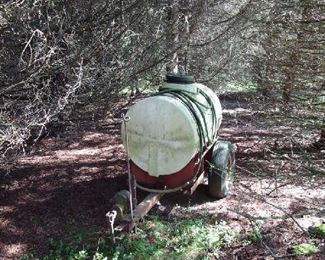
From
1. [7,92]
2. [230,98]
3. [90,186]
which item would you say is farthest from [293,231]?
[230,98]

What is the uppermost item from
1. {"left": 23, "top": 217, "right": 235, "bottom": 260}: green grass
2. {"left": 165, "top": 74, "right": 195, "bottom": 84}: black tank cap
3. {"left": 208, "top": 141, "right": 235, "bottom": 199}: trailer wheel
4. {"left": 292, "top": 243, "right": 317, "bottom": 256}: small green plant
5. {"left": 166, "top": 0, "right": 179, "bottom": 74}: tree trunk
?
{"left": 166, "top": 0, "right": 179, "bottom": 74}: tree trunk

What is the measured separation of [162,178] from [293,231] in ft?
6.00

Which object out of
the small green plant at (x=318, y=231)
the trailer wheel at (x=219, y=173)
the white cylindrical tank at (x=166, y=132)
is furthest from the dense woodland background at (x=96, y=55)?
the small green plant at (x=318, y=231)

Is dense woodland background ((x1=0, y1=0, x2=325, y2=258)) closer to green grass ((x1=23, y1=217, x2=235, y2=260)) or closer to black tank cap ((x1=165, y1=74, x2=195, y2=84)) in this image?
black tank cap ((x1=165, y1=74, x2=195, y2=84))

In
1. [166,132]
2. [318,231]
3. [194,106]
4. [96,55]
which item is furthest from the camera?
[96,55]

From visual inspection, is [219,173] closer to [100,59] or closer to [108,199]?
[108,199]

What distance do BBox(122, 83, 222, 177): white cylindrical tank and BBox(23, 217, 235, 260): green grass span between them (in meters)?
0.76

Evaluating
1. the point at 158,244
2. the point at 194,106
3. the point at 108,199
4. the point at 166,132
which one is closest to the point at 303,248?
the point at 158,244

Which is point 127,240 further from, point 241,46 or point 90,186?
point 241,46

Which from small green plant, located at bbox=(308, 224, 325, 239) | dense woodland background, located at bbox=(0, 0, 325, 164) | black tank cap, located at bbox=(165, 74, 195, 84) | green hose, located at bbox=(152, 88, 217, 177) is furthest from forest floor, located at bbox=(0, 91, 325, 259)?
black tank cap, located at bbox=(165, 74, 195, 84)

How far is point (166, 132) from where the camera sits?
221 inches

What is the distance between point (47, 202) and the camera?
621 centimetres

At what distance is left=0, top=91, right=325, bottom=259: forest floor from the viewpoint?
204 inches

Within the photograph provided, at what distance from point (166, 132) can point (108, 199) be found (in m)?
1.44
